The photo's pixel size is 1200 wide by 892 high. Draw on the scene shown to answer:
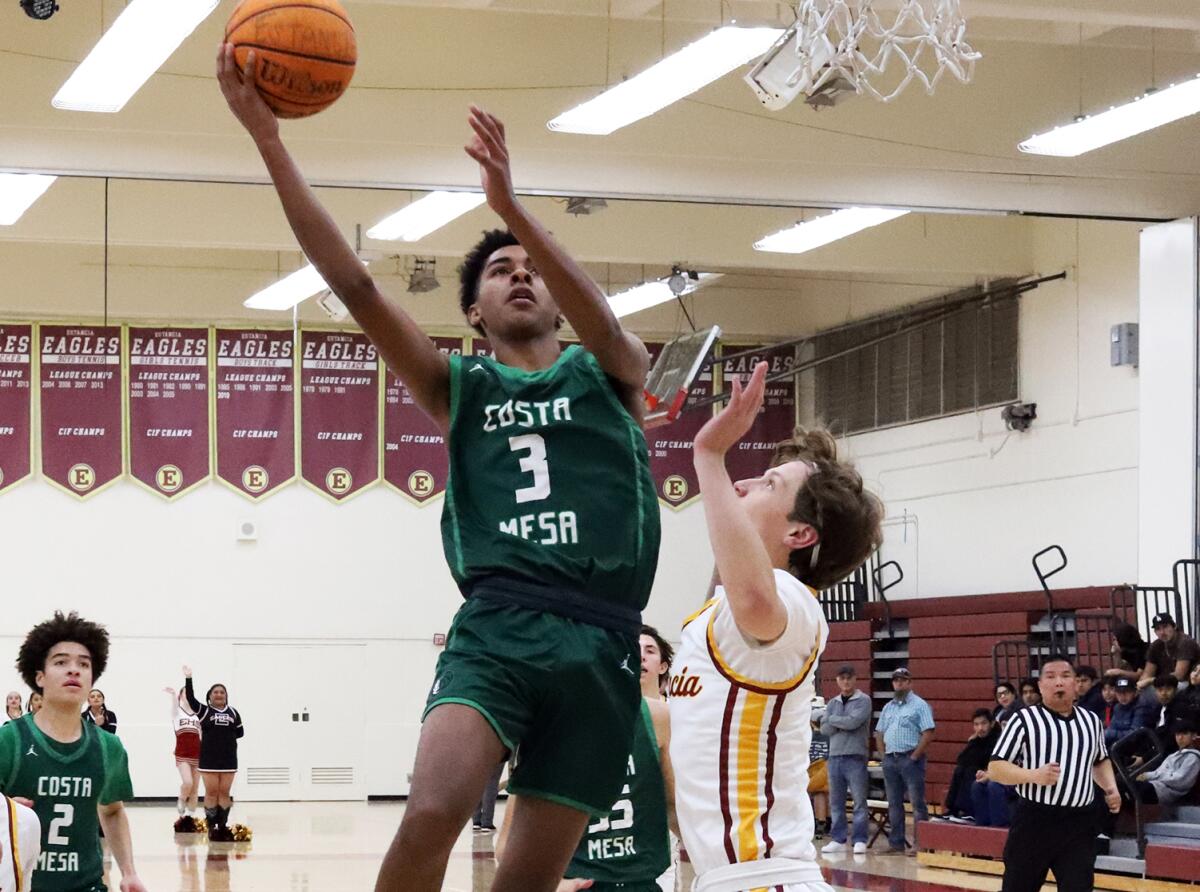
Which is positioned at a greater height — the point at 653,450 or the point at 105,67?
the point at 105,67

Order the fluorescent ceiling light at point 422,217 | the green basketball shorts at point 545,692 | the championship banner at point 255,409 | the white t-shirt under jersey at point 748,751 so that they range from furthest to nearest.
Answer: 1. the championship banner at point 255,409
2. the fluorescent ceiling light at point 422,217
3. the white t-shirt under jersey at point 748,751
4. the green basketball shorts at point 545,692

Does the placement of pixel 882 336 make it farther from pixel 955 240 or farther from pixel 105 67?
pixel 105 67

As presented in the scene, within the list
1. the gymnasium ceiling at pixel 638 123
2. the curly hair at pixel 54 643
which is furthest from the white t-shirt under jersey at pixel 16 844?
the gymnasium ceiling at pixel 638 123

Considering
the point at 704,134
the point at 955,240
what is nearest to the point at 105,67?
the point at 704,134

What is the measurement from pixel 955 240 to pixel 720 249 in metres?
3.14

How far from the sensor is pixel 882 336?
22406 mm

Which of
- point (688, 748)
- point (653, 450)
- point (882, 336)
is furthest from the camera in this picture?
point (653, 450)

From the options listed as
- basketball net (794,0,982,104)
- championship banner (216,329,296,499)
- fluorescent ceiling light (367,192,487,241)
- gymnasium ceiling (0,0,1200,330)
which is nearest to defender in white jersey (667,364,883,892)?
basketball net (794,0,982,104)

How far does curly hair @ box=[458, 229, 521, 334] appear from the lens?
3617mm

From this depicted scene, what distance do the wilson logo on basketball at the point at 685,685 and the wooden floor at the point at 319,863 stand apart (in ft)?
29.3

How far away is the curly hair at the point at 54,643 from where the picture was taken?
6000 mm

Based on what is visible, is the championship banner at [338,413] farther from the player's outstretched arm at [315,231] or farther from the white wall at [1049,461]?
the player's outstretched arm at [315,231]

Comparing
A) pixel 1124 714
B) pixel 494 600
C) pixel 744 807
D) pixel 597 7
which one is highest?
pixel 597 7

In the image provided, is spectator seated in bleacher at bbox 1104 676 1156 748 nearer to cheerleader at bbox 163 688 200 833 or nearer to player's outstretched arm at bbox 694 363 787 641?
cheerleader at bbox 163 688 200 833
